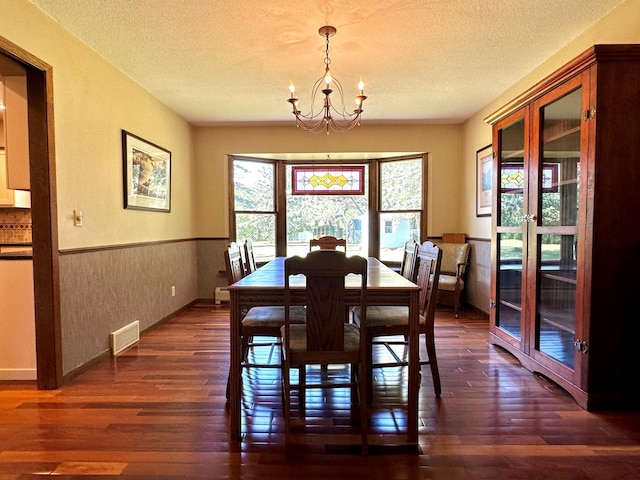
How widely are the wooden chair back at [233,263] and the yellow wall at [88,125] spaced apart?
1131mm

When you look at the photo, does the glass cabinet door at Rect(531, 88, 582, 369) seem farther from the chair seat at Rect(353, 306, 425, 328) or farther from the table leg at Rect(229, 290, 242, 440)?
the table leg at Rect(229, 290, 242, 440)

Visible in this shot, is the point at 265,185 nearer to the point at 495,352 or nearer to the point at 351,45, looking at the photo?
the point at 351,45

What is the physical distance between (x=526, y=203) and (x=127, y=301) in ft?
11.1

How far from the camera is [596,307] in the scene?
6.72 ft

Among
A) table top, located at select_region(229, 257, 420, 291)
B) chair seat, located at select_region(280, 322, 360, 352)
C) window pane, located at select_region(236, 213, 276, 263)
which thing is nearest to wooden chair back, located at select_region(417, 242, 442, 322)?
table top, located at select_region(229, 257, 420, 291)

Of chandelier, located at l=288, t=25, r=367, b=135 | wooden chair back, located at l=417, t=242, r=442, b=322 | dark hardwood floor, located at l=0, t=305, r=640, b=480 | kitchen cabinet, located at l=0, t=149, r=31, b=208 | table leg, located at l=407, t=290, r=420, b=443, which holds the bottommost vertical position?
dark hardwood floor, located at l=0, t=305, r=640, b=480

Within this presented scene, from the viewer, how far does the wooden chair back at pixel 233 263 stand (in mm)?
2367

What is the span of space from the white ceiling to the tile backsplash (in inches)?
92.8

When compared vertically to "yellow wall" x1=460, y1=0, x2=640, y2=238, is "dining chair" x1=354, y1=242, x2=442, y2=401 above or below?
below

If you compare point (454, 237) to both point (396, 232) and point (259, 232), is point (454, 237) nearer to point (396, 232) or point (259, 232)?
point (396, 232)

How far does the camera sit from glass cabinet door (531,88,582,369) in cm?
222

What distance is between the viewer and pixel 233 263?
2490 millimetres

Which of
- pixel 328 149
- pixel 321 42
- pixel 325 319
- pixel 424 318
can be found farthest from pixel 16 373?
pixel 328 149

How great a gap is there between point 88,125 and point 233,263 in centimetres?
157
